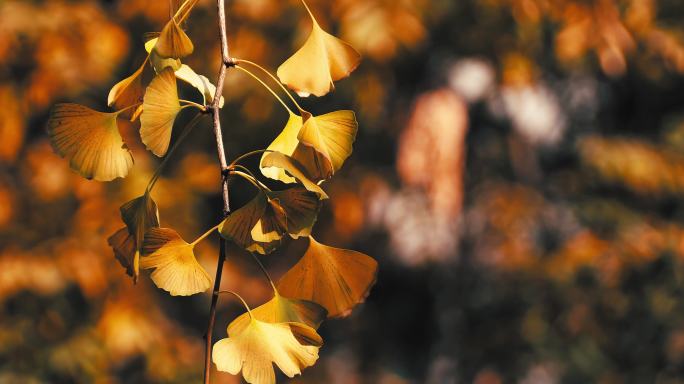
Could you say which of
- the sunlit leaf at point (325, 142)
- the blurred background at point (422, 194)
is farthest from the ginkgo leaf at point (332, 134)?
the blurred background at point (422, 194)

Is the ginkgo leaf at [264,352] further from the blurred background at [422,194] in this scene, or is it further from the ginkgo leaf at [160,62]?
the blurred background at [422,194]

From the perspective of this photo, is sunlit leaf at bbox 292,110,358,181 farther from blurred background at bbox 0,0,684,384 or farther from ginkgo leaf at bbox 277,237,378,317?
blurred background at bbox 0,0,684,384

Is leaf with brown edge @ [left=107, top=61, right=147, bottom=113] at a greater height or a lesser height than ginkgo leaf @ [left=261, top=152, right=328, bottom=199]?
lesser

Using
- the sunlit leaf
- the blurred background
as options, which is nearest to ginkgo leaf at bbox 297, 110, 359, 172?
the sunlit leaf

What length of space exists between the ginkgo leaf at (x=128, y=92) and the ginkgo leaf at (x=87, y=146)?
0.06 feet

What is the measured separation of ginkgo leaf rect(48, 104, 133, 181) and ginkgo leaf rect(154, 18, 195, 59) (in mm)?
51

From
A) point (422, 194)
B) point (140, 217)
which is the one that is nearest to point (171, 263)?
point (140, 217)

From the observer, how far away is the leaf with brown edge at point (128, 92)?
399 millimetres

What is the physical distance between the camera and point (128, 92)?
40 centimetres

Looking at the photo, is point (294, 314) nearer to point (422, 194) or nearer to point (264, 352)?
point (264, 352)

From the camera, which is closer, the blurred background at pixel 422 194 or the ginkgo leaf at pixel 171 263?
the ginkgo leaf at pixel 171 263

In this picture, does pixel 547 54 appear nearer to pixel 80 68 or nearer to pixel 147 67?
pixel 80 68

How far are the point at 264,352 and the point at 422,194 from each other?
2.03m

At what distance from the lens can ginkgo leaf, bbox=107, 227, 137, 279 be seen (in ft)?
1.20
